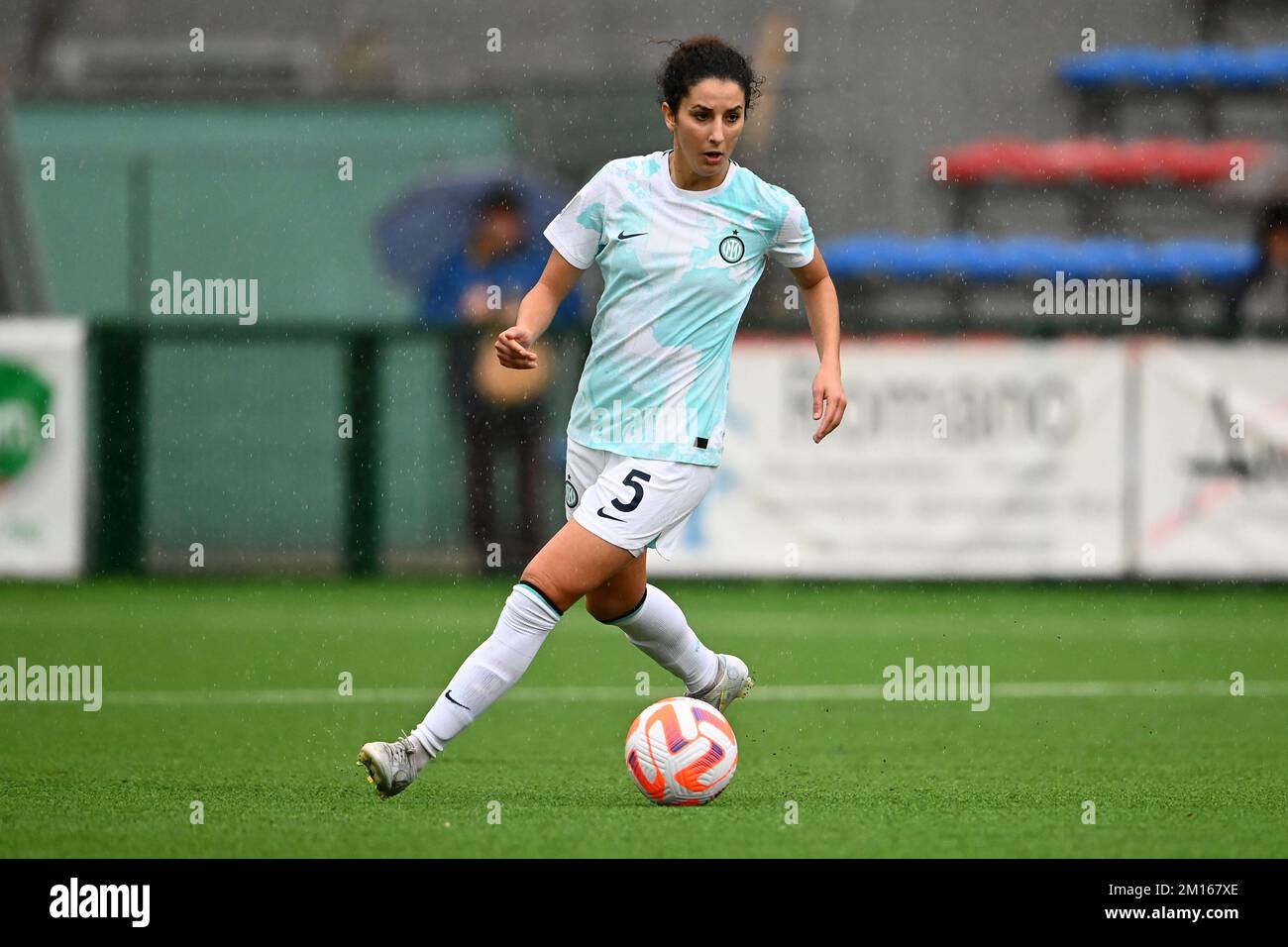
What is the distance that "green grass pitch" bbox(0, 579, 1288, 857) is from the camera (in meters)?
5.61

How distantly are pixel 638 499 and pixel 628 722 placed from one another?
85.2 inches

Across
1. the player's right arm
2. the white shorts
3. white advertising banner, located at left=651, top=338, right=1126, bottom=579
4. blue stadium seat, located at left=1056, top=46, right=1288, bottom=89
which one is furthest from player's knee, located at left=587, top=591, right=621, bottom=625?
blue stadium seat, located at left=1056, top=46, right=1288, bottom=89

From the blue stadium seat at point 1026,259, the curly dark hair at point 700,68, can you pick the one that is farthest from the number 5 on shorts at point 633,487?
the blue stadium seat at point 1026,259

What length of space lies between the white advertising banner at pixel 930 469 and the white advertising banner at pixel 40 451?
3.61 m

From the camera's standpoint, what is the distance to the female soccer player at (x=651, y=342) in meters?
6.17

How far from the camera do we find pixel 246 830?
5.60 m

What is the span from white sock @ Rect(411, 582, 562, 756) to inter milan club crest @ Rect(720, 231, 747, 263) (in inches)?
43.3

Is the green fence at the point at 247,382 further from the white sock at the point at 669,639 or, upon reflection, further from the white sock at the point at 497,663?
the white sock at the point at 497,663

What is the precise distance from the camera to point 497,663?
613cm

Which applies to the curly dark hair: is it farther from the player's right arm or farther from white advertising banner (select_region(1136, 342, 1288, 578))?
white advertising banner (select_region(1136, 342, 1288, 578))

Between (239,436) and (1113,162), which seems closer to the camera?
(239,436)

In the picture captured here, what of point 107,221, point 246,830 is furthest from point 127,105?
point 246,830

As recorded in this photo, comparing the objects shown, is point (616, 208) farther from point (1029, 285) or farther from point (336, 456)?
point (1029, 285)
